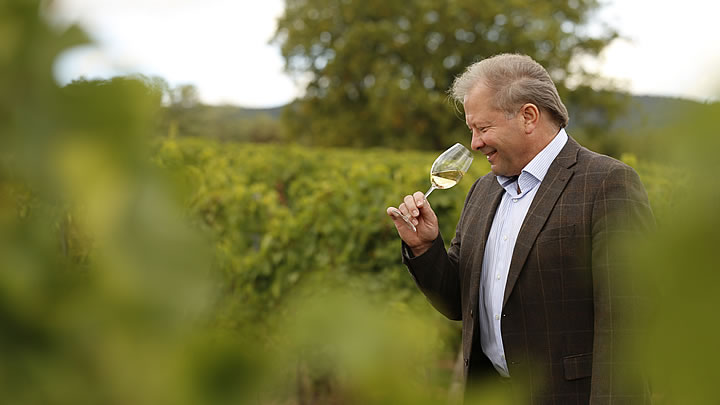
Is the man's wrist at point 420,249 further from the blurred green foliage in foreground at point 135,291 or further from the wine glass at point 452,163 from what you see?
the blurred green foliage in foreground at point 135,291

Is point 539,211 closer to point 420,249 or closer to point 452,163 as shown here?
point 420,249

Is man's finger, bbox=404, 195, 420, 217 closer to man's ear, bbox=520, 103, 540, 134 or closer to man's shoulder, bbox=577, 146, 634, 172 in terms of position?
man's ear, bbox=520, 103, 540, 134

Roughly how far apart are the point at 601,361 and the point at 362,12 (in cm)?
3551

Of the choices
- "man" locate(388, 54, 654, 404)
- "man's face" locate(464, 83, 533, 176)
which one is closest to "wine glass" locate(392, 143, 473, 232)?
"man" locate(388, 54, 654, 404)

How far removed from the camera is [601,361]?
8.58ft

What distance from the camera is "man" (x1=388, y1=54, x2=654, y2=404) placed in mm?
2668

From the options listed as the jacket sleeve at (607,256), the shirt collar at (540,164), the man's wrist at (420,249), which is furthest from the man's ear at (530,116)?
the man's wrist at (420,249)

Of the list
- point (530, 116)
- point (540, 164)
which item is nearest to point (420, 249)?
point (540, 164)

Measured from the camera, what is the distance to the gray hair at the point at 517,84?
3025 mm

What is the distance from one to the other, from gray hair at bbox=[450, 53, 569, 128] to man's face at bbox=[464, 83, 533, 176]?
0.13 feet

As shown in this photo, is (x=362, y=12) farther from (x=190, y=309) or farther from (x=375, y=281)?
(x=190, y=309)

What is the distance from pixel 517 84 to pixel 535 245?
73cm

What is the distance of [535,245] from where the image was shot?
283cm

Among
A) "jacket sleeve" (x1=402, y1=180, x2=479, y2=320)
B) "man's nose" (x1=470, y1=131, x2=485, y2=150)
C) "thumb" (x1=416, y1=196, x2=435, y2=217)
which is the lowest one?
"jacket sleeve" (x1=402, y1=180, x2=479, y2=320)
